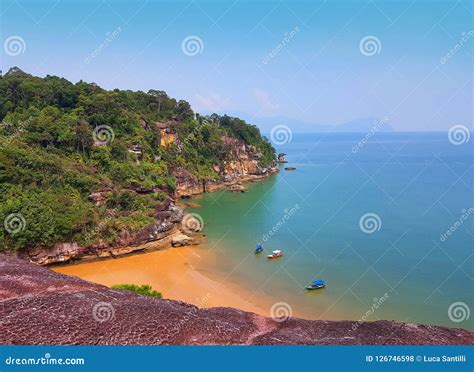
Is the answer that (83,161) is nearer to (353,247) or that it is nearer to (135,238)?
(135,238)

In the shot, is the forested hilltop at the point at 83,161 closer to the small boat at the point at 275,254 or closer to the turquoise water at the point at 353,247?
the turquoise water at the point at 353,247

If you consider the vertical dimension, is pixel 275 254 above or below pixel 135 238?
above

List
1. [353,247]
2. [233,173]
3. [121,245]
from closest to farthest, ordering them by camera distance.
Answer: [121,245]
[353,247]
[233,173]

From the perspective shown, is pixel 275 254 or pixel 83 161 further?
pixel 83 161

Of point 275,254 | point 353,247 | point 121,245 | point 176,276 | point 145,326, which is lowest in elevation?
point 176,276

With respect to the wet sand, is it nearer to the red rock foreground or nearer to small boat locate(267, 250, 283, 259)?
small boat locate(267, 250, 283, 259)

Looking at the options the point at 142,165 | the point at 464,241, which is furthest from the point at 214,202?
the point at 464,241

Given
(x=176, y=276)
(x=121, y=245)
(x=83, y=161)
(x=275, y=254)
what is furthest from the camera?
(x=83, y=161)

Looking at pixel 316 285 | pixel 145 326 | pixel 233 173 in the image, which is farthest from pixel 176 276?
pixel 233 173
